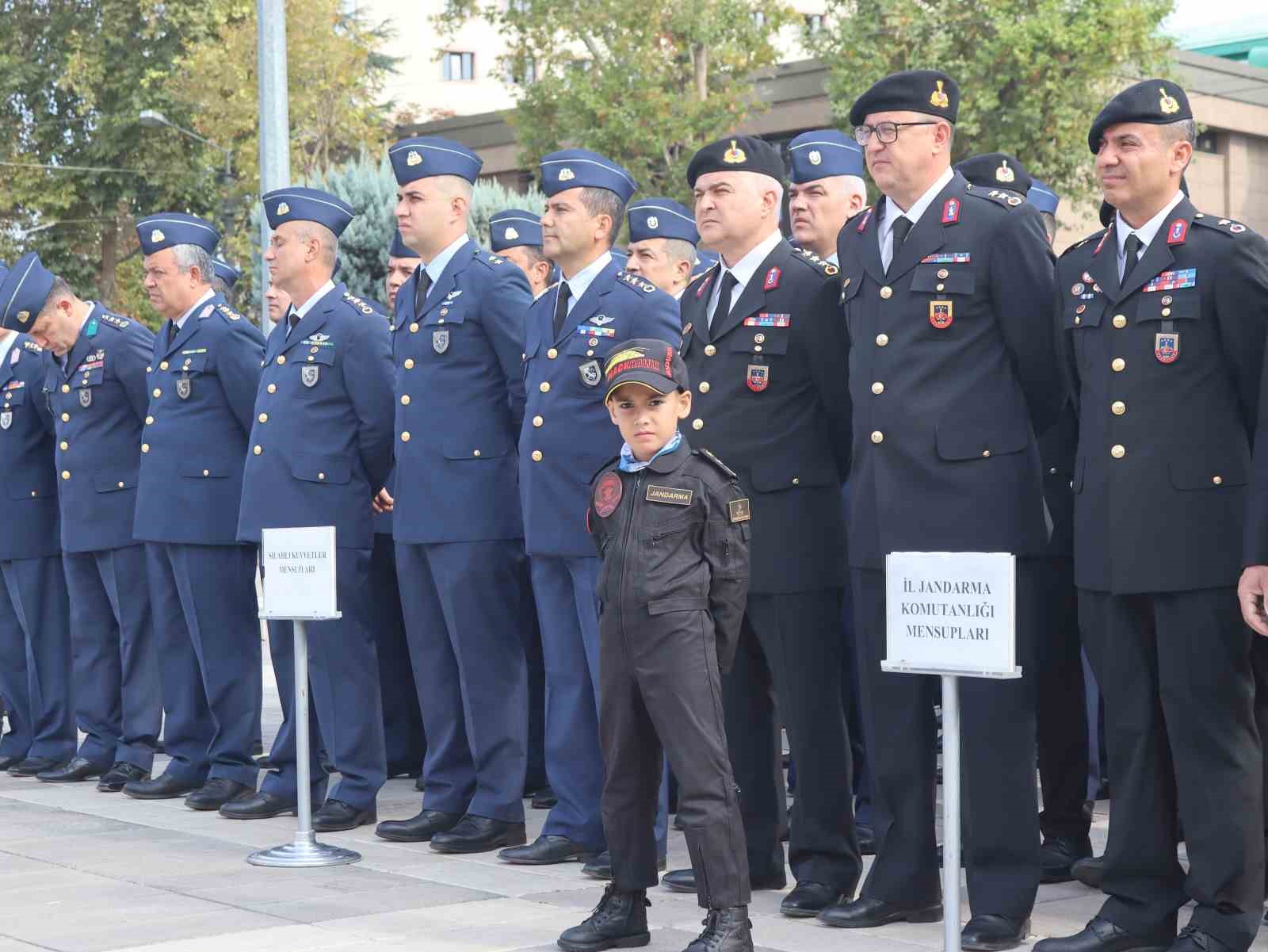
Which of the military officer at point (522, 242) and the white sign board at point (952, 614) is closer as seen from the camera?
the white sign board at point (952, 614)

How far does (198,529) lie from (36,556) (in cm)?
167

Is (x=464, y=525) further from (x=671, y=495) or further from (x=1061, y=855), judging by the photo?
(x=1061, y=855)

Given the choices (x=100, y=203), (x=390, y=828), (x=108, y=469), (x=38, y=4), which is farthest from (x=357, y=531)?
(x=38, y=4)

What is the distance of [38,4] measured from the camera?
3719 centimetres

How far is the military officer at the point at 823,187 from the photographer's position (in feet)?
24.3

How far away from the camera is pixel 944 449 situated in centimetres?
533

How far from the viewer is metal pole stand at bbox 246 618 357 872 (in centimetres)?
660

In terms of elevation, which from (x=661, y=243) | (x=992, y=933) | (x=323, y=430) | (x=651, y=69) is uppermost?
(x=651, y=69)

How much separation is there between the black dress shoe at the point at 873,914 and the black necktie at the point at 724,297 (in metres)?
1.83

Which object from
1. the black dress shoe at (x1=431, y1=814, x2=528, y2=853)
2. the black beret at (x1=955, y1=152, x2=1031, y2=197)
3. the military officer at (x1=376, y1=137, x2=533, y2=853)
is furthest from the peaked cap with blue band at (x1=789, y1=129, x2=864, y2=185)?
the black dress shoe at (x1=431, y1=814, x2=528, y2=853)

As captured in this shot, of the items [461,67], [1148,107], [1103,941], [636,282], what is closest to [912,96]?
[1148,107]

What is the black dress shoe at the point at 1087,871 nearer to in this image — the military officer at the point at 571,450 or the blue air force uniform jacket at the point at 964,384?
the blue air force uniform jacket at the point at 964,384

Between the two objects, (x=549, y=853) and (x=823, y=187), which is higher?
(x=823, y=187)

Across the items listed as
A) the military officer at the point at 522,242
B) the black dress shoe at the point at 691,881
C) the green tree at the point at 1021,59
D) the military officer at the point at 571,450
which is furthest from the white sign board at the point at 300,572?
the green tree at the point at 1021,59
